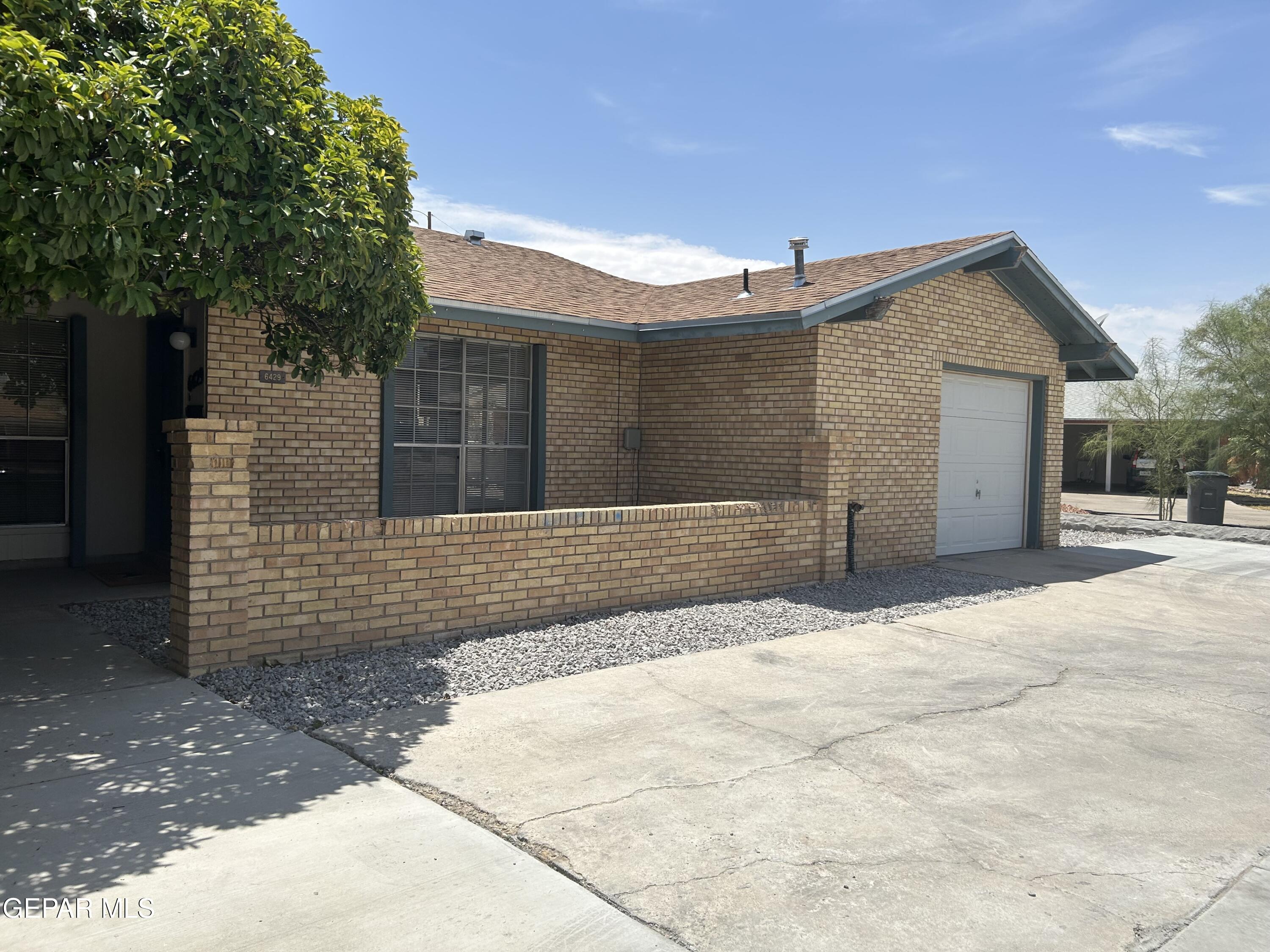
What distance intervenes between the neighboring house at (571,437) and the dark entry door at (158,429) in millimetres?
35

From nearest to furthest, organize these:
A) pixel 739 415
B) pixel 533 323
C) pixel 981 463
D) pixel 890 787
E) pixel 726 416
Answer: pixel 890 787 → pixel 533 323 → pixel 739 415 → pixel 726 416 → pixel 981 463

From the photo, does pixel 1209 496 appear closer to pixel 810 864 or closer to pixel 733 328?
pixel 733 328

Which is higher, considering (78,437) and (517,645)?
(78,437)

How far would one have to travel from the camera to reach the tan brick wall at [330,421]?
340 inches

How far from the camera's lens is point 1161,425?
2338 centimetres

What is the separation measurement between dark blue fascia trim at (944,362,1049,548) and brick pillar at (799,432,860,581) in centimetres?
495

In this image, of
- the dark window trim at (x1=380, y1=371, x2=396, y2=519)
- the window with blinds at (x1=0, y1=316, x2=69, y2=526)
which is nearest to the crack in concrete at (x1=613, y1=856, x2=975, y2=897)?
the dark window trim at (x1=380, y1=371, x2=396, y2=519)

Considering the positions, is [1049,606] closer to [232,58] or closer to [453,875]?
[453,875]

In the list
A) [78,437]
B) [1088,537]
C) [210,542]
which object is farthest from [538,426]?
[1088,537]

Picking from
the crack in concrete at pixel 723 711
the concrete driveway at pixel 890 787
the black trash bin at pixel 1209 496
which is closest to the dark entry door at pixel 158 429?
the concrete driveway at pixel 890 787

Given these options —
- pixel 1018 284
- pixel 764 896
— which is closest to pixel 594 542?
pixel 764 896

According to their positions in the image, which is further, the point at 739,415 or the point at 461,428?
the point at 739,415

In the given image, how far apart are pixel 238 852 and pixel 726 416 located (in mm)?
8426

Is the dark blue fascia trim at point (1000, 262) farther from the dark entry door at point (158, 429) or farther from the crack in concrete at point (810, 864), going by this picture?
the dark entry door at point (158, 429)
